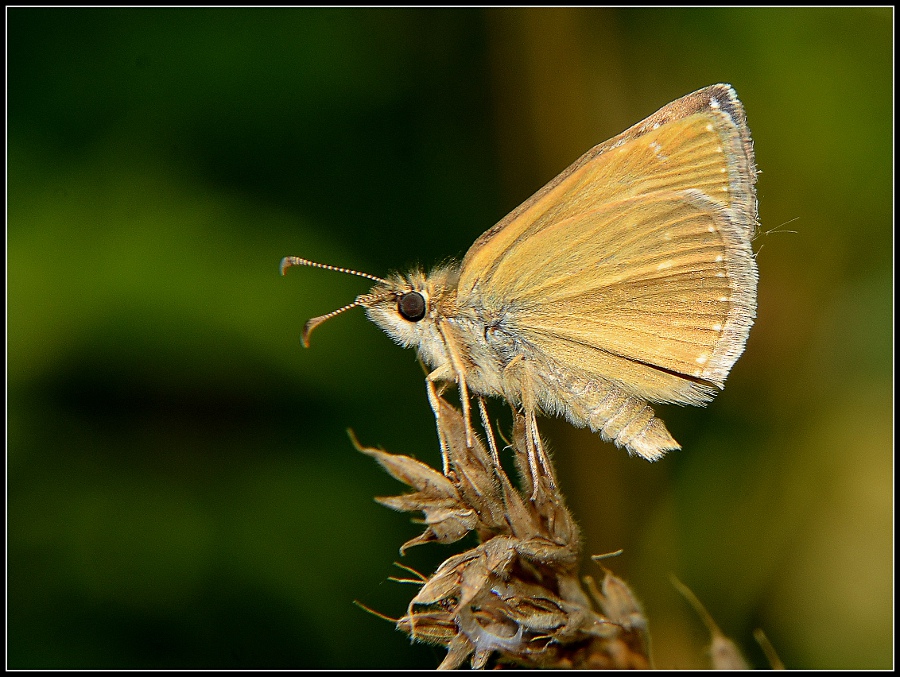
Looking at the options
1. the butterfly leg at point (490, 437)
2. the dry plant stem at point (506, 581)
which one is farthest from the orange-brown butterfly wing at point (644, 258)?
the dry plant stem at point (506, 581)

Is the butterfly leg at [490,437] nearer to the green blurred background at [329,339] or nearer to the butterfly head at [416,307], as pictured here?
the butterfly head at [416,307]

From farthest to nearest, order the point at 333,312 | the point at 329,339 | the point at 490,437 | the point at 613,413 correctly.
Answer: the point at 329,339, the point at 333,312, the point at 613,413, the point at 490,437

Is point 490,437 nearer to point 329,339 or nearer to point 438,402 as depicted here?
point 438,402

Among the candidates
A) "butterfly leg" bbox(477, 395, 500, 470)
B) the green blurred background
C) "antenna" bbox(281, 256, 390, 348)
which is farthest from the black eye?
the green blurred background

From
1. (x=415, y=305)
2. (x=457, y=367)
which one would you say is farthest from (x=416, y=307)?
(x=457, y=367)

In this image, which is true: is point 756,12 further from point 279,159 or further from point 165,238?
point 165,238

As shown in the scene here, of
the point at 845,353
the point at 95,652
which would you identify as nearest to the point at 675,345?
the point at 845,353
